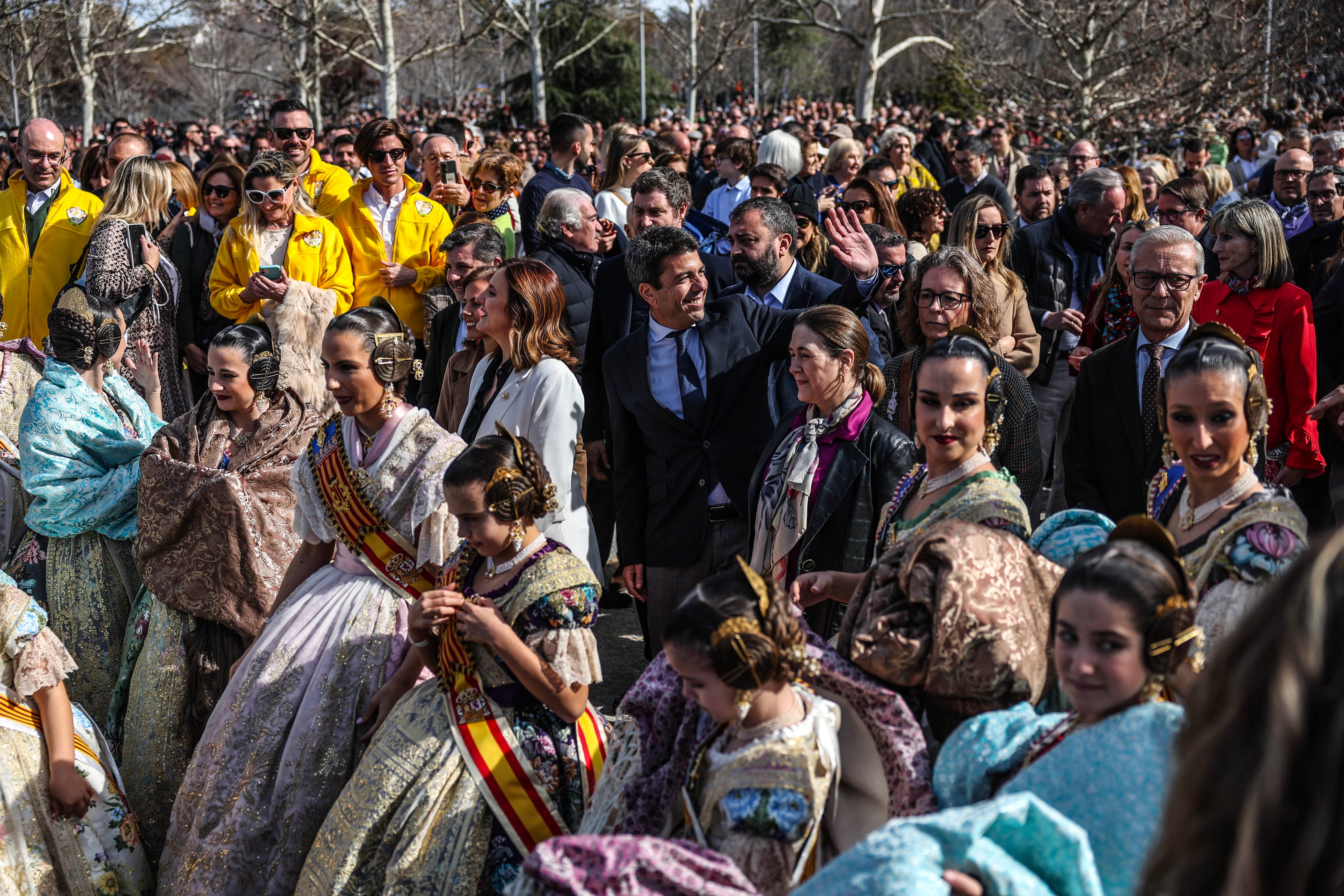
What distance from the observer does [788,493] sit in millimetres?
3771

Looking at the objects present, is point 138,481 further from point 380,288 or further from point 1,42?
point 1,42

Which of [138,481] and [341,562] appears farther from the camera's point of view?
[138,481]

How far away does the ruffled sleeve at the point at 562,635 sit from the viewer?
3068 millimetres

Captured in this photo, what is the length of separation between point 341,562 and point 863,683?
194 cm

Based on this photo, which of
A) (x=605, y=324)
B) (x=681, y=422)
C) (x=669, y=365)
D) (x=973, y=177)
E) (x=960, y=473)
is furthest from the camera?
(x=973, y=177)

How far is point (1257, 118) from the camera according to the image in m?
19.8

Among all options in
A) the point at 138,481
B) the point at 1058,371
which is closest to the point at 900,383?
the point at 1058,371

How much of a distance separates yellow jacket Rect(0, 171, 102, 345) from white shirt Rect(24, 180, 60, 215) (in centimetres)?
6

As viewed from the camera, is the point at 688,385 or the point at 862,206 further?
the point at 862,206

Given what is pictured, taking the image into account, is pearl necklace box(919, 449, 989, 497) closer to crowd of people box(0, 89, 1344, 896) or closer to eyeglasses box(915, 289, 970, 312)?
crowd of people box(0, 89, 1344, 896)

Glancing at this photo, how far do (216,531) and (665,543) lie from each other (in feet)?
5.13

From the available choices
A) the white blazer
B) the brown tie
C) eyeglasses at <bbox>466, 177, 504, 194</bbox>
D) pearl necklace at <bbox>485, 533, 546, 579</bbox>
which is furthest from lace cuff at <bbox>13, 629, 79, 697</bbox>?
eyeglasses at <bbox>466, 177, 504, 194</bbox>

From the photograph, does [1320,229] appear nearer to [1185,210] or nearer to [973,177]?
[1185,210]

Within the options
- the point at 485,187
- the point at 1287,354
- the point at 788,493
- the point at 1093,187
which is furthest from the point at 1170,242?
the point at 485,187
